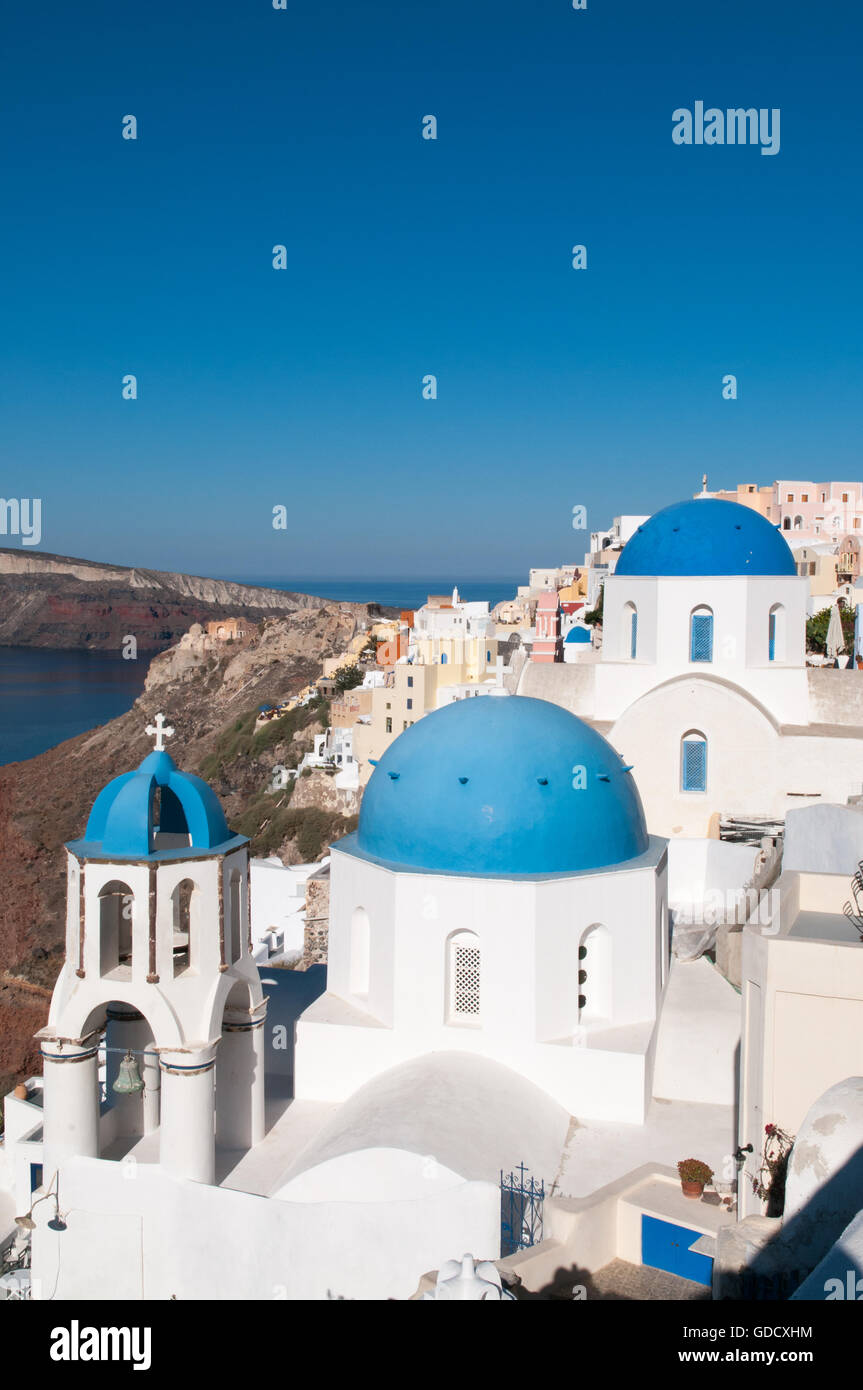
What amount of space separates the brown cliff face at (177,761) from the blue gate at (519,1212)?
712 inches

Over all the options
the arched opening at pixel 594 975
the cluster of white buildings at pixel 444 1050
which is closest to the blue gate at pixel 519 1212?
the cluster of white buildings at pixel 444 1050

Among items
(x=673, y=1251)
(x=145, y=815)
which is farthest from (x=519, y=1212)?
(x=145, y=815)

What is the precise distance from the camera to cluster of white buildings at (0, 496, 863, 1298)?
7.52m

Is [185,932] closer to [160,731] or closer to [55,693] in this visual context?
[160,731]

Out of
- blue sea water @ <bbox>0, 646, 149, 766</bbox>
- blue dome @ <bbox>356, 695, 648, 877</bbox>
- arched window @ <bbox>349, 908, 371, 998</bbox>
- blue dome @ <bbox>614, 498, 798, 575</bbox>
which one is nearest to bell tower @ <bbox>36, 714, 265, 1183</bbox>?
arched window @ <bbox>349, 908, 371, 998</bbox>

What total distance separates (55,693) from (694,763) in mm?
92153

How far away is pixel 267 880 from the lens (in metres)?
23.1

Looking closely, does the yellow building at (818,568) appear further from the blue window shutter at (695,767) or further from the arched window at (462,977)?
the arched window at (462,977)

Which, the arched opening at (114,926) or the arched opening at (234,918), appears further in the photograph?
the arched opening at (234,918)

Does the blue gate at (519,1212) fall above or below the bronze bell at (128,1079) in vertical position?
below

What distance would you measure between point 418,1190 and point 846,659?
19795 mm

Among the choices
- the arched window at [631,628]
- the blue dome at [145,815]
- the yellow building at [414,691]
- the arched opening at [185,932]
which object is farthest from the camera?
the yellow building at [414,691]

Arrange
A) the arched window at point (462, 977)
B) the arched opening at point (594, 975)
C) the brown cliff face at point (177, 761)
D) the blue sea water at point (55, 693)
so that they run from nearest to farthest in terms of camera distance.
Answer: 1. the arched window at point (462, 977)
2. the arched opening at point (594, 975)
3. the brown cliff face at point (177, 761)
4. the blue sea water at point (55, 693)

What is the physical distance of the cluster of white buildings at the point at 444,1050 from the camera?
296 inches
